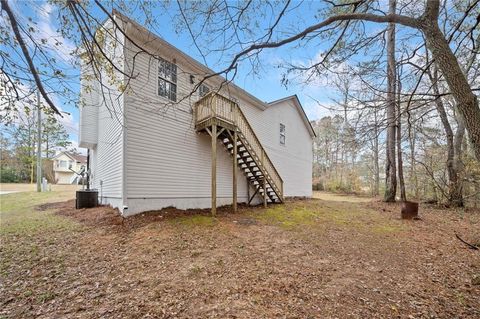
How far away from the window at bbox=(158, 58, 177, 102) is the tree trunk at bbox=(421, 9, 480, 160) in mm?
7264

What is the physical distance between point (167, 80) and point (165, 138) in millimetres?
2198

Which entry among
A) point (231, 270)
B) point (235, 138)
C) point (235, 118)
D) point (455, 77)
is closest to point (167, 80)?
point (235, 118)

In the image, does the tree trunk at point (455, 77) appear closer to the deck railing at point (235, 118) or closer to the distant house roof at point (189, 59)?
the distant house roof at point (189, 59)

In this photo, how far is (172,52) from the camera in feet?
27.2

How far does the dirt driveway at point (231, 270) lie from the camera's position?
2.80 metres

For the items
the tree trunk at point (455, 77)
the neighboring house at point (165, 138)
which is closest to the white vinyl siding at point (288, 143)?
the neighboring house at point (165, 138)

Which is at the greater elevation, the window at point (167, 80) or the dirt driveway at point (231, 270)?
the window at point (167, 80)

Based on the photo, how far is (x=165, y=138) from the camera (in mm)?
8125

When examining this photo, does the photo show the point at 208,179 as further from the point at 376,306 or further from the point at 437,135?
the point at 437,135

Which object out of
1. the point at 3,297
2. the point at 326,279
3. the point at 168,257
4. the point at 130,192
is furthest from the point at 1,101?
the point at 326,279

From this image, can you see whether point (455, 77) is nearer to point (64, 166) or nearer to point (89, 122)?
point (89, 122)

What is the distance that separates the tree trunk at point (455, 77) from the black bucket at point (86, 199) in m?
10.9

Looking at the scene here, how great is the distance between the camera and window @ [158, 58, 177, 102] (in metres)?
8.20

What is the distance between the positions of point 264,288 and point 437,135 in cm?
1337
